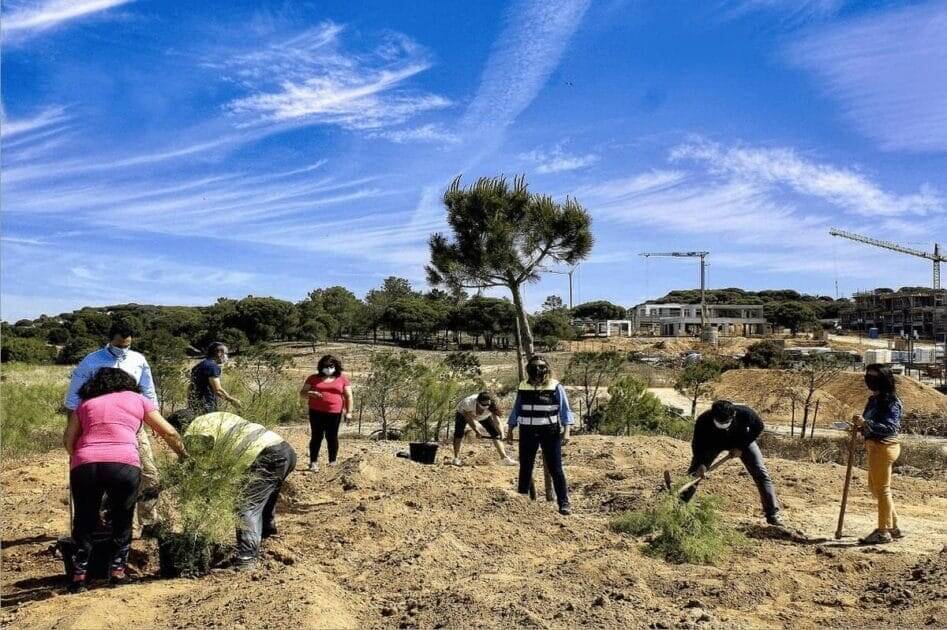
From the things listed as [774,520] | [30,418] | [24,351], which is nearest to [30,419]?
[30,418]

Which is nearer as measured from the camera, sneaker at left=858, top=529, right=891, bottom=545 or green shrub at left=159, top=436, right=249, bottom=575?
green shrub at left=159, top=436, right=249, bottom=575

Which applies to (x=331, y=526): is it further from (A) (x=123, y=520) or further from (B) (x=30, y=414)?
(B) (x=30, y=414)

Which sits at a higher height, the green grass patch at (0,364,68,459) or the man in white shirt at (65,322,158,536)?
the man in white shirt at (65,322,158,536)

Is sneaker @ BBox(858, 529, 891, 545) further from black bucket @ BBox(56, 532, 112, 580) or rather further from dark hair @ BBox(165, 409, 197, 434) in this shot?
black bucket @ BBox(56, 532, 112, 580)

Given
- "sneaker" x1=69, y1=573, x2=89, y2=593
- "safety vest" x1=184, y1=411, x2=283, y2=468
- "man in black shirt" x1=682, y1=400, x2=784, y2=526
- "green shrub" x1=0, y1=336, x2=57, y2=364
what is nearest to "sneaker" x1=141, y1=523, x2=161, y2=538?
"sneaker" x1=69, y1=573, x2=89, y2=593

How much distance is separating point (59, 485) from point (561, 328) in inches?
2115

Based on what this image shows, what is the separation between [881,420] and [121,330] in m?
5.49

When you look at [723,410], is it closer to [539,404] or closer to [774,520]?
[774,520]

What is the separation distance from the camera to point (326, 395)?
7.11 meters

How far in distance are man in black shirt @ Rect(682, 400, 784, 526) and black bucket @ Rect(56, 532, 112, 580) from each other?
4.11 meters

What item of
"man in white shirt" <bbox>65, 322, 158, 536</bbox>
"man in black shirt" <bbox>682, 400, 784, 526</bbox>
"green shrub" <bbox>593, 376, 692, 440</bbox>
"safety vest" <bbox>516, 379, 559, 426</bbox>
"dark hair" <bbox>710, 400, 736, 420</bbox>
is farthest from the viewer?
"green shrub" <bbox>593, 376, 692, 440</bbox>

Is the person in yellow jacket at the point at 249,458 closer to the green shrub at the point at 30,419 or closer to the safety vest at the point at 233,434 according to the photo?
the safety vest at the point at 233,434

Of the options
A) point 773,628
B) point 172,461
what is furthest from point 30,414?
point 773,628

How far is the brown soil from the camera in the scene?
28036 mm
